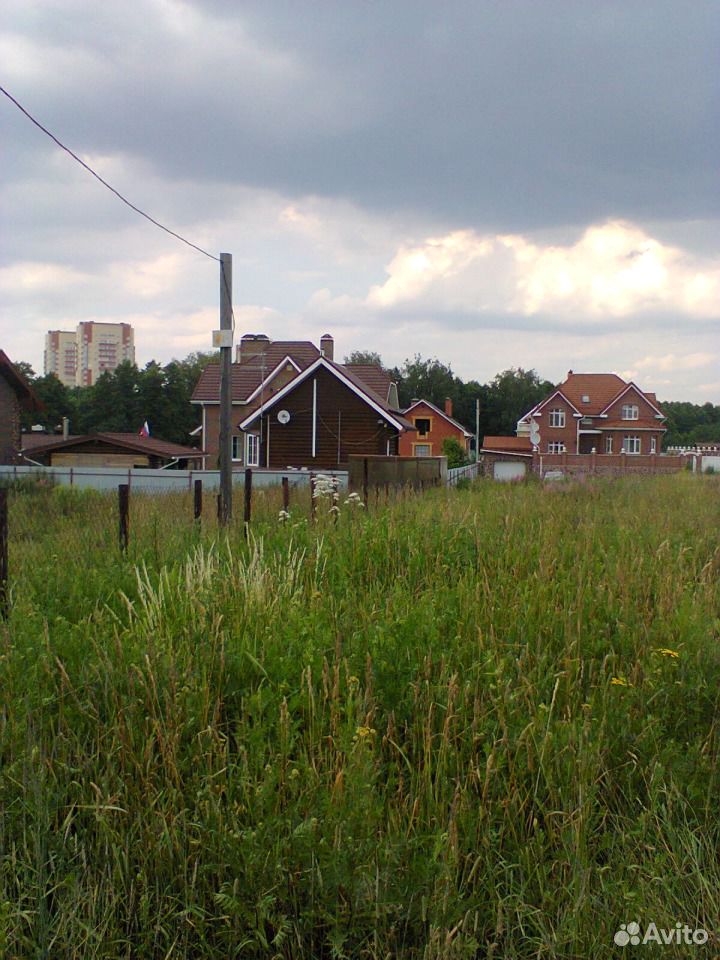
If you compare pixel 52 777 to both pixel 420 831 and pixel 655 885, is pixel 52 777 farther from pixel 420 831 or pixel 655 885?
pixel 655 885

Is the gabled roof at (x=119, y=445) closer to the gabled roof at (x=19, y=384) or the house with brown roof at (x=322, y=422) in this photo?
the gabled roof at (x=19, y=384)

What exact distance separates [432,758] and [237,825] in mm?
823

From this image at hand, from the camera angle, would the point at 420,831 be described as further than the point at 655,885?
Yes

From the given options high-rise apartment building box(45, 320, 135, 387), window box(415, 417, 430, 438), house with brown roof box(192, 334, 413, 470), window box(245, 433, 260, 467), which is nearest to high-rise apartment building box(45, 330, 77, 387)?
high-rise apartment building box(45, 320, 135, 387)

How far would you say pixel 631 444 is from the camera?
234 ft

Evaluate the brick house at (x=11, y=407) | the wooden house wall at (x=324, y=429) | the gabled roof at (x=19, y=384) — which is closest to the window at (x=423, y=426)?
the wooden house wall at (x=324, y=429)

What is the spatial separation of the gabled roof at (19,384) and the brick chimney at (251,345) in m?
13.4

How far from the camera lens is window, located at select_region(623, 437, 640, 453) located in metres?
70.9

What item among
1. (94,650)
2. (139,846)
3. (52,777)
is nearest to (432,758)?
(139,846)

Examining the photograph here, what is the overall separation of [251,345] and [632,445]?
34.8 m

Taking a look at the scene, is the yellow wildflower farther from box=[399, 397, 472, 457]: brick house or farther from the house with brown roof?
box=[399, 397, 472, 457]: brick house

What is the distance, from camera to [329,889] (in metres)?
2.65

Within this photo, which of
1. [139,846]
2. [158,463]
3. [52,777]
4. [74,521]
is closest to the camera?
[139,846]

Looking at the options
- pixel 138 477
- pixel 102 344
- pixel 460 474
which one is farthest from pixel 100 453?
pixel 102 344
